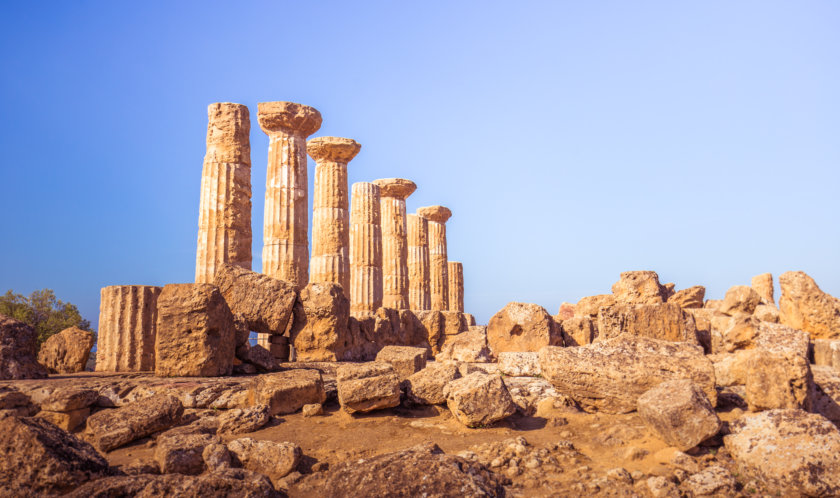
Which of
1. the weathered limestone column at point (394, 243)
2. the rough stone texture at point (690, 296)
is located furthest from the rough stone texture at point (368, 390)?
the weathered limestone column at point (394, 243)

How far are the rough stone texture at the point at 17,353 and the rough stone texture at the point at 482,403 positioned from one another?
5.43 m

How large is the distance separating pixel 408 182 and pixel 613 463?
1507 centimetres

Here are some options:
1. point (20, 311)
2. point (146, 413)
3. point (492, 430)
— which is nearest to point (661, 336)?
point (492, 430)

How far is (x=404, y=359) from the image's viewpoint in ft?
27.4

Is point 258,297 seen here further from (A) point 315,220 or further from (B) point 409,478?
(B) point 409,478

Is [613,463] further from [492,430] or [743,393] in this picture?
[743,393]

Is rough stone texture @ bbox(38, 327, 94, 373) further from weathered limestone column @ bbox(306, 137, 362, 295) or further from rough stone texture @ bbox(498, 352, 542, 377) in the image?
weathered limestone column @ bbox(306, 137, 362, 295)

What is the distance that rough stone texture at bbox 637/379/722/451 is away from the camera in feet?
17.4

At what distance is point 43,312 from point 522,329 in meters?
18.6

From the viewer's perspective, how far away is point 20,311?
21.0 m

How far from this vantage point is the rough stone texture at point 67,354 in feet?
30.7

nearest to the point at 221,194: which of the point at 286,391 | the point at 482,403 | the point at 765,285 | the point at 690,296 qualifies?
the point at 286,391

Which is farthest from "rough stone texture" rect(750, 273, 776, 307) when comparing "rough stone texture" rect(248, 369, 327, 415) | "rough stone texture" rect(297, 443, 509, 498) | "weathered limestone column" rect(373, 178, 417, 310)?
"rough stone texture" rect(297, 443, 509, 498)

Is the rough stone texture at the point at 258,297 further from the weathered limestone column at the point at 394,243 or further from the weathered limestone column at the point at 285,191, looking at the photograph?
the weathered limestone column at the point at 394,243
